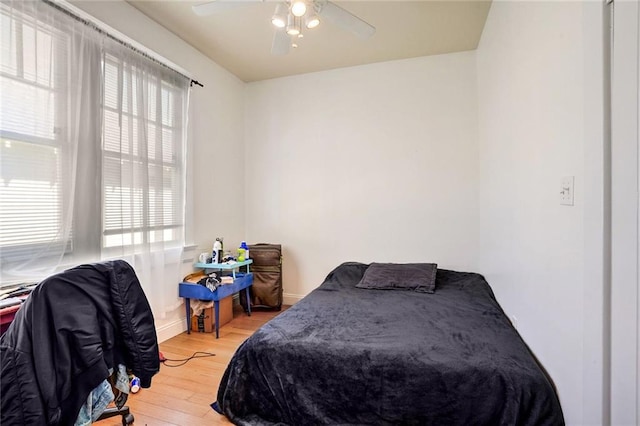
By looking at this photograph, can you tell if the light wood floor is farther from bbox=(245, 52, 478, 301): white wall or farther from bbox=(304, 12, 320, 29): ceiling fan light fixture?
bbox=(304, 12, 320, 29): ceiling fan light fixture

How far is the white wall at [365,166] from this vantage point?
3.17 metres

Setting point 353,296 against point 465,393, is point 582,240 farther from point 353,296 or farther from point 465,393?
point 353,296

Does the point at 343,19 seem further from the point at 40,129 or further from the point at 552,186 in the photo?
the point at 40,129

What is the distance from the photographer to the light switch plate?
115cm

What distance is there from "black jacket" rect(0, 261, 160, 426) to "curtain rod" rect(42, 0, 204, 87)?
1.69 meters

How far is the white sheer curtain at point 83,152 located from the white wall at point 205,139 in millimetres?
188

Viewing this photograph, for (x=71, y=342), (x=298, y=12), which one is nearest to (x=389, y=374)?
(x=71, y=342)

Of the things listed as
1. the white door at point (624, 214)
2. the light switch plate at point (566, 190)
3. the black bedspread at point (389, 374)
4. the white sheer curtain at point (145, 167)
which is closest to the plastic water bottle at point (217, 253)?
the white sheer curtain at point (145, 167)

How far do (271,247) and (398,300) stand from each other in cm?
168

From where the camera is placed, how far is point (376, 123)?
3.42 m

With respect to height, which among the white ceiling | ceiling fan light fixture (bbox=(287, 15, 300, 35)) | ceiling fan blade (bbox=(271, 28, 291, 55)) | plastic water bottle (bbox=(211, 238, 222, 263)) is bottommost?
plastic water bottle (bbox=(211, 238, 222, 263))

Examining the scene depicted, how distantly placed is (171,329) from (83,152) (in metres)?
1.65

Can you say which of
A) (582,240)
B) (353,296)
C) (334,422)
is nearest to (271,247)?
(353,296)

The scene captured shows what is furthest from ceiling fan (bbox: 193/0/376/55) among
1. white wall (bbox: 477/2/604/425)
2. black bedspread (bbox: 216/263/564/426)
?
black bedspread (bbox: 216/263/564/426)
